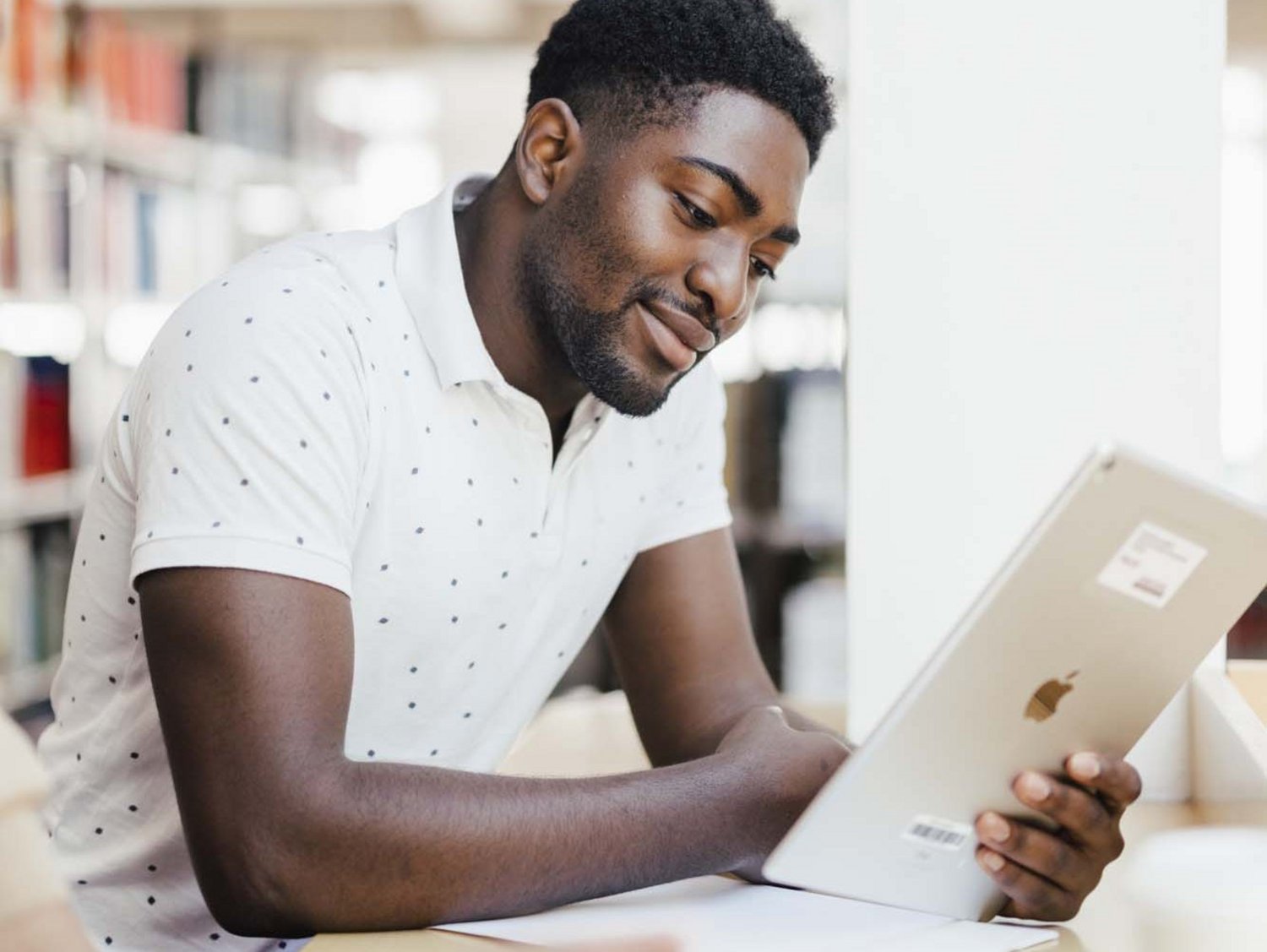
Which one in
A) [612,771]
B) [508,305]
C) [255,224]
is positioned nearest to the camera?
[508,305]

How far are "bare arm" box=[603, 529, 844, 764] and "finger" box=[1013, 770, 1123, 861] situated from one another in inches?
14.5

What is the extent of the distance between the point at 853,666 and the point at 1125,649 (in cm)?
59

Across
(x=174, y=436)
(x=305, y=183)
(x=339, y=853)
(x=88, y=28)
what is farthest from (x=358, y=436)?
(x=305, y=183)

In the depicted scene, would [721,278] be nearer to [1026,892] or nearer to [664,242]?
[664,242]

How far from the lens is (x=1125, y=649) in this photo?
0.78 metres

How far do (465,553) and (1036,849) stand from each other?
0.45 metres

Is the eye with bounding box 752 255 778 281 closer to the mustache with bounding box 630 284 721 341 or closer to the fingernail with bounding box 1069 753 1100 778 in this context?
the mustache with bounding box 630 284 721 341

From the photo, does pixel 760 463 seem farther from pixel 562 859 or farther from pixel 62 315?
pixel 562 859

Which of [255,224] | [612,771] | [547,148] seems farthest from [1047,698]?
[255,224]

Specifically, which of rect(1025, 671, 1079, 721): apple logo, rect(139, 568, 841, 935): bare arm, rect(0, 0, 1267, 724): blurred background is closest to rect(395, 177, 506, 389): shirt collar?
rect(139, 568, 841, 935): bare arm

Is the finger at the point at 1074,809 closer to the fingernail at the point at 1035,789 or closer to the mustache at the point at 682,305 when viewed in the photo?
the fingernail at the point at 1035,789

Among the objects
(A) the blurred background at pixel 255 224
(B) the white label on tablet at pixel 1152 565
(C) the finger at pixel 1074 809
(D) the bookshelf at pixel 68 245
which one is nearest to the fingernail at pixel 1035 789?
(C) the finger at pixel 1074 809

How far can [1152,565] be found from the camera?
0.72 metres

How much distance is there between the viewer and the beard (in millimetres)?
1057
